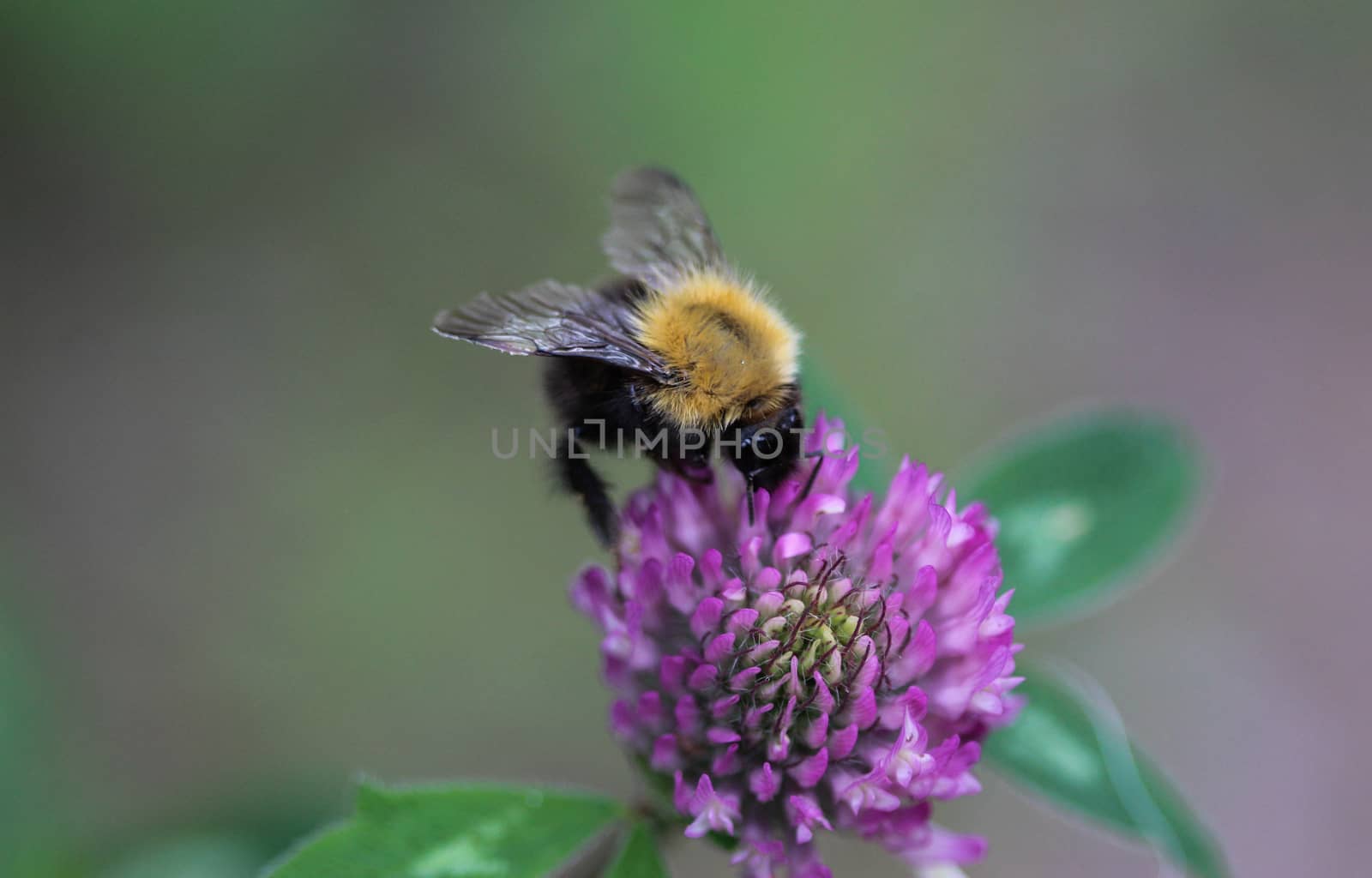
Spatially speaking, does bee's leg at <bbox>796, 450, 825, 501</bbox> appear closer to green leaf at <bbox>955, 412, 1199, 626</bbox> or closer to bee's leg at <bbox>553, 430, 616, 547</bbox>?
bee's leg at <bbox>553, 430, 616, 547</bbox>

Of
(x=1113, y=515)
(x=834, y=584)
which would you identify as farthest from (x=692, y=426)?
(x=1113, y=515)

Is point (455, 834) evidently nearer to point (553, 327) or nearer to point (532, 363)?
point (553, 327)

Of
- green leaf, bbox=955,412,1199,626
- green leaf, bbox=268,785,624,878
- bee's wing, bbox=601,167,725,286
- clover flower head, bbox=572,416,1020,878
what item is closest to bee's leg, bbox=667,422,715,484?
clover flower head, bbox=572,416,1020,878

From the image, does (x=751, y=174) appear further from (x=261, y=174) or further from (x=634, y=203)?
(x=634, y=203)

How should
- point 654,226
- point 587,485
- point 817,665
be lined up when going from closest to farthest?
1. point 817,665
2. point 587,485
3. point 654,226

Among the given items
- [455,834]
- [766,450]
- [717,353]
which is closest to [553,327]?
[717,353]

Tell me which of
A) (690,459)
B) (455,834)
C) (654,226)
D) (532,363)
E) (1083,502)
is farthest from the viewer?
(532,363)
